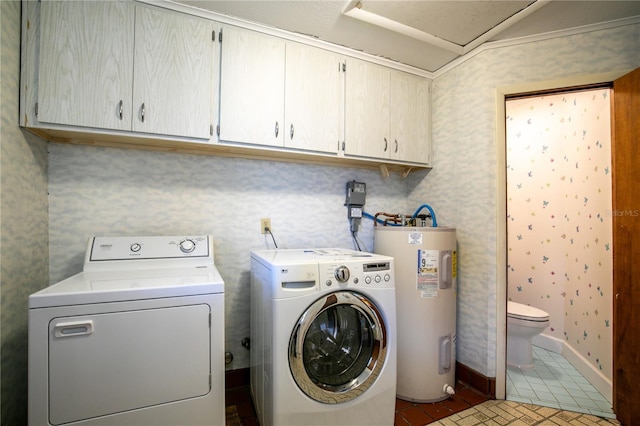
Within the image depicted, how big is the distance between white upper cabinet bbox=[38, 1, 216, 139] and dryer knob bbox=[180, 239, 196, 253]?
2.08ft

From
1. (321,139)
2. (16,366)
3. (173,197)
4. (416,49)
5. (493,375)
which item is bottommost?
(493,375)

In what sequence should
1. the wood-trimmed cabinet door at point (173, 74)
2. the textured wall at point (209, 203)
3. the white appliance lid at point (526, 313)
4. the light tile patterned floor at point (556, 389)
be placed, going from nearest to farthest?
the wood-trimmed cabinet door at point (173, 74)
the textured wall at point (209, 203)
the light tile patterned floor at point (556, 389)
the white appliance lid at point (526, 313)

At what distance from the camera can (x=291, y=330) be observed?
50.9 inches

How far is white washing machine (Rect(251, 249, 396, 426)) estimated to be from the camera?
4.24 feet

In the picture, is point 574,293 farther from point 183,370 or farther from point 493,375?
point 183,370

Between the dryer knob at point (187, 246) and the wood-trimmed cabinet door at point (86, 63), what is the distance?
69cm

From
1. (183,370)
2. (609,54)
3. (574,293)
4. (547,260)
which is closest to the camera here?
(183,370)

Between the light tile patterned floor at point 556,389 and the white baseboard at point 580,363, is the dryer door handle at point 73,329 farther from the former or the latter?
the white baseboard at point 580,363

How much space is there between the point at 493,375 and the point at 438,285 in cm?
72

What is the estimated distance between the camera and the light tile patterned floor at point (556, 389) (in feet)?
5.90

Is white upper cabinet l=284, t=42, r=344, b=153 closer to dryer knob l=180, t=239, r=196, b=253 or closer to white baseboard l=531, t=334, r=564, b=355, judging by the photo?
dryer knob l=180, t=239, r=196, b=253

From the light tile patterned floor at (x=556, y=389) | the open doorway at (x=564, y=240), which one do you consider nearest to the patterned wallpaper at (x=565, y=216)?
the open doorway at (x=564, y=240)

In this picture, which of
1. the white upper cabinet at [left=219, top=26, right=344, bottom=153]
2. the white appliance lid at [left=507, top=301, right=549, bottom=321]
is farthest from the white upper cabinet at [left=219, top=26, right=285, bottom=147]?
the white appliance lid at [left=507, top=301, right=549, bottom=321]

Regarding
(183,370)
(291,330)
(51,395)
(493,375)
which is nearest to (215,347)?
(183,370)
